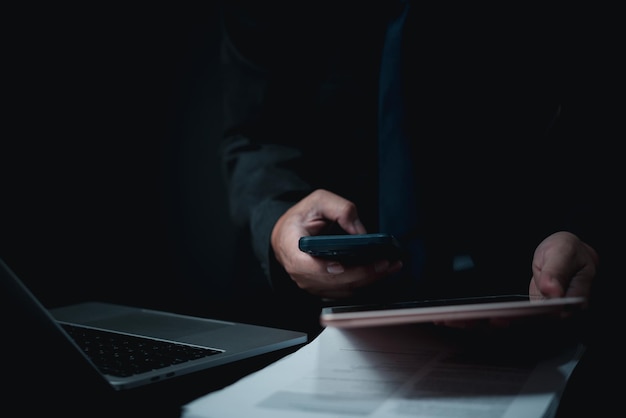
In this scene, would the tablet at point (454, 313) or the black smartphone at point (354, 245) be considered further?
the black smartphone at point (354, 245)

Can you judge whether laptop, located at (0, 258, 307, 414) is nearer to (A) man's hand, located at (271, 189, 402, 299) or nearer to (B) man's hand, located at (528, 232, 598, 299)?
(A) man's hand, located at (271, 189, 402, 299)

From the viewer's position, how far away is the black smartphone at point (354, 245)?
0.55 m

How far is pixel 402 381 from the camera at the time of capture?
42 cm

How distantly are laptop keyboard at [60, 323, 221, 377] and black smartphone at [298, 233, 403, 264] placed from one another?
154 millimetres

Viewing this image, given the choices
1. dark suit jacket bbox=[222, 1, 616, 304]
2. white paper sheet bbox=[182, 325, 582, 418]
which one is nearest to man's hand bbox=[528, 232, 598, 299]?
white paper sheet bbox=[182, 325, 582, 418]

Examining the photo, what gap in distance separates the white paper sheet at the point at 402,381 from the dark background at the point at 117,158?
506 millimetres

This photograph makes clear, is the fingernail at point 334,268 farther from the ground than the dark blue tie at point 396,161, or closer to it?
closer to it

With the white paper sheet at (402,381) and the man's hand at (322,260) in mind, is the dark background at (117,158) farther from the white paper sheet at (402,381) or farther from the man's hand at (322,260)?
the white paper sheet at (402,381)

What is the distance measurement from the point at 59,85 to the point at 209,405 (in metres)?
1.20

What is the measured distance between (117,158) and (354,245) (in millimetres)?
1116

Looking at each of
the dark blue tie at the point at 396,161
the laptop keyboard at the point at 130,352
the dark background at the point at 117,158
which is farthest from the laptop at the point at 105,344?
the dark blue tie at the point at 396,161

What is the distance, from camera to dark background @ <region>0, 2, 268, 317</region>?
1267 millimetres

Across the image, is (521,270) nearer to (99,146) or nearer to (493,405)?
(493,405)

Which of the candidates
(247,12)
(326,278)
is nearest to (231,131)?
(247,12)
